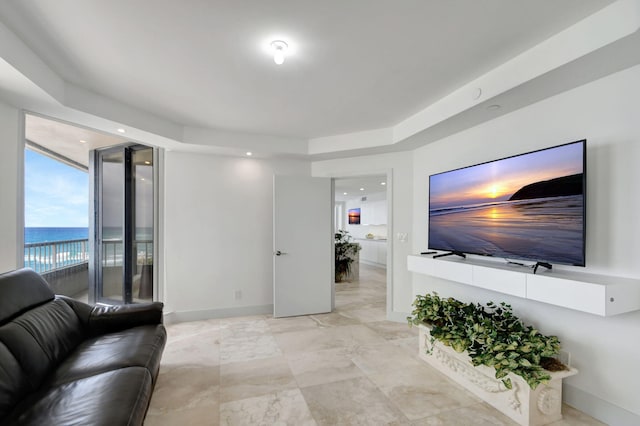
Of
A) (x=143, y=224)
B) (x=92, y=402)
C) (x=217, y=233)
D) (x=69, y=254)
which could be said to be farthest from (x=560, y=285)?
(x=69, y=254)

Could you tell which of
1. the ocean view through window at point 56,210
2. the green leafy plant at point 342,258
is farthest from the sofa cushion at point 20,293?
the green leafy plant at point 342,258

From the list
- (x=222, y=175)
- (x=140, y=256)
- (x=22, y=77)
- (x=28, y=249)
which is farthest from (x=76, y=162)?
(x=22, y=77)

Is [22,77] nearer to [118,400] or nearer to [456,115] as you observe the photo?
[118,400]

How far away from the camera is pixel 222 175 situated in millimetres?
4086

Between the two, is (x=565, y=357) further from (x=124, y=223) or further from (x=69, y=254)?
(x=69, y=254)

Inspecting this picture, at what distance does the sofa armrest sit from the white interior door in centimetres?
178

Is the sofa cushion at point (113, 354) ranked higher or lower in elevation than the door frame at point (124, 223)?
lower

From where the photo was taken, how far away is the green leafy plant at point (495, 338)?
186cm

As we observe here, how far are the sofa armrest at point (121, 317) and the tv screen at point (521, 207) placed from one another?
9.30 ft

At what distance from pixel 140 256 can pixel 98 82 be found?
7.79 feet

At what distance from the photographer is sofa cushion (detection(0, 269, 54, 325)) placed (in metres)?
1.72

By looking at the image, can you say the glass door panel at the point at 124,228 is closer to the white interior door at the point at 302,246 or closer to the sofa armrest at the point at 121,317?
the sofa armrest at the point at 121,317

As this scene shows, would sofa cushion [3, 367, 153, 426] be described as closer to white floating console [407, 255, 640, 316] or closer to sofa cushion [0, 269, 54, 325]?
Result: sofa cushion [0, 269, 54, 325]

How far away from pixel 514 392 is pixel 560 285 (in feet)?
2.55
